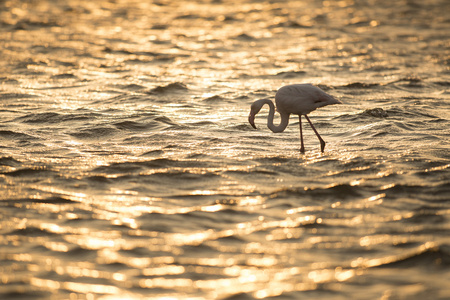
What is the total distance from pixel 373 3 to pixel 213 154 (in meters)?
23.0

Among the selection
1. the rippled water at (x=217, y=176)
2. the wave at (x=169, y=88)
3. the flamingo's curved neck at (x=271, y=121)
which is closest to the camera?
the rippled water at (x=217, y=176)

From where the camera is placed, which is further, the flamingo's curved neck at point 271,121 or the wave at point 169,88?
the wave at point 169,88

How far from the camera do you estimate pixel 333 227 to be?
6.57 m

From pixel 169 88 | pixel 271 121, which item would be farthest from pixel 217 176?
pixel 169 88

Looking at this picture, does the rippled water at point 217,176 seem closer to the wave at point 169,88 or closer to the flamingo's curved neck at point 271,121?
the wave at point 169,88

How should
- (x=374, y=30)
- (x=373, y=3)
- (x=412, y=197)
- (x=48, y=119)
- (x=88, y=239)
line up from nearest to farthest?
(x=88, y=239)
(x=412, y=197)
(x=48, y=119)
(x=374, y=30)
(x=373, y=3)

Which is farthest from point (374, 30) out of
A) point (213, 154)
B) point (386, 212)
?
point (386, 212)

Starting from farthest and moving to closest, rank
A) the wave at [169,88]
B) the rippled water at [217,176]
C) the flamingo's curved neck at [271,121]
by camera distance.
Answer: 1. the wave at [169,88]
2. the flamingo's curved neck at [271,121]
3. the rippled water at [217,176]

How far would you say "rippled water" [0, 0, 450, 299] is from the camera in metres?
5.54

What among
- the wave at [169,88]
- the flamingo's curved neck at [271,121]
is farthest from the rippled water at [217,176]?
the flamingo's curved neck at [271,121]

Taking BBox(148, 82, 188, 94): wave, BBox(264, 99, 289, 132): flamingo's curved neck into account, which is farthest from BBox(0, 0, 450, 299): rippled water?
BBox(264, 99, 289, 132): flamingo's curved neck

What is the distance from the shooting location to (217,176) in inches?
328

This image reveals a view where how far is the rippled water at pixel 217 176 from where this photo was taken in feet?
18.2

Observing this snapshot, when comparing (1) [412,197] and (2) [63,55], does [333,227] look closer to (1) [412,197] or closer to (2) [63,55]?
(1) [412,197]
